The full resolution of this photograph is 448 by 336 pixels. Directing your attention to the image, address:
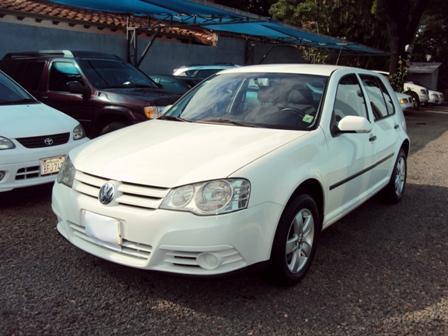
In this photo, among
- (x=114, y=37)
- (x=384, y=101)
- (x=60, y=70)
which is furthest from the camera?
(x=114, y=37)

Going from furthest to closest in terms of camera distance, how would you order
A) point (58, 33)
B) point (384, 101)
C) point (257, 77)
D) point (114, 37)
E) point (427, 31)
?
point (427, 31) < point (114, 37) < point (58, 33) < point (384, 101) < point (257, 77)

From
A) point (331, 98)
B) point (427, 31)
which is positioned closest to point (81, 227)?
point (331, 98)

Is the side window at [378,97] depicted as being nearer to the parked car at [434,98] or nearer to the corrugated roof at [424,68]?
the parked car at [434,98]

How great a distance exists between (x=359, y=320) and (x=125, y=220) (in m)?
1.57

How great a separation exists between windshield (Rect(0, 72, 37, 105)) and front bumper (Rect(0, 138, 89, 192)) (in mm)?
Answer: 1041

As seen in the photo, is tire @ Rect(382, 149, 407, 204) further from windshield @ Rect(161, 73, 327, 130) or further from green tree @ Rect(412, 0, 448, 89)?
green tree @ Rect(412, 0, 448, 89)

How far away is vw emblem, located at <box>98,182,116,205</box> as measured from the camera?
10.3 ft

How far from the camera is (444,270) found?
3908 millimetres

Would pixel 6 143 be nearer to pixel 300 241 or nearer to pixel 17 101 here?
pixel 17 101

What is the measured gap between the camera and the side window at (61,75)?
7426 millimetres

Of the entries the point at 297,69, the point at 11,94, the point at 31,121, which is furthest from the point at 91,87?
the point at 297,69

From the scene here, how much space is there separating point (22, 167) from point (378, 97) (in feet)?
12.2

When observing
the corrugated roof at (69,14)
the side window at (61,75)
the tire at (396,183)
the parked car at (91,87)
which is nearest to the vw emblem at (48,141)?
the parked car at (91,87)

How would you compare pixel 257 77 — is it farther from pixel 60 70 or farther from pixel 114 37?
pixel 114 37
